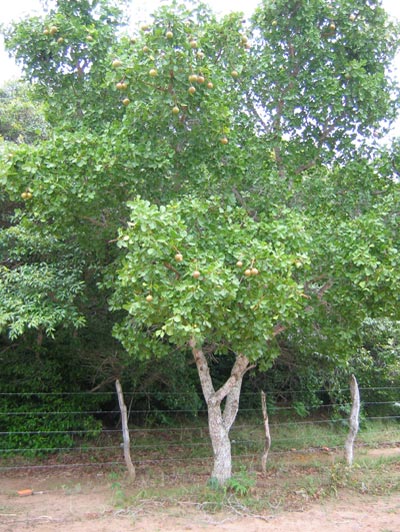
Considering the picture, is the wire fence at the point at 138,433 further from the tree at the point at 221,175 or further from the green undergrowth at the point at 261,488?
the tree at the point at 221,175

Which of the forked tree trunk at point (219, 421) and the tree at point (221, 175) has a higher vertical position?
the tree at point (221, 175)

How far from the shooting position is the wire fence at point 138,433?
7.72m

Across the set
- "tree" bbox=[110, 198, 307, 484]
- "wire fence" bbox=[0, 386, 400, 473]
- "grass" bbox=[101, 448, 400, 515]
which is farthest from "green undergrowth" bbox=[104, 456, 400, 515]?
"tree" bbox=[110, 198, 307, 484]

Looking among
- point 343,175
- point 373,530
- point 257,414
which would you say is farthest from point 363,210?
point 257,414

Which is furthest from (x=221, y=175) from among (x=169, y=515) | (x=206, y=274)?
(x=169, y=515)

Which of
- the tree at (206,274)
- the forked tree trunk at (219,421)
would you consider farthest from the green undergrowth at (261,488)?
the tree at (206,274)

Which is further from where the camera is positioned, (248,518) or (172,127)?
(172,127)

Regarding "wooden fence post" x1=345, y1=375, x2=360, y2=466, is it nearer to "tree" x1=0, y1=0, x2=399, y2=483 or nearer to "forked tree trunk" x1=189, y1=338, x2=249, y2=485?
"tree" x1=0, y1=0, x2=399, y2=483

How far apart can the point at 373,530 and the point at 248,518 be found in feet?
3.95

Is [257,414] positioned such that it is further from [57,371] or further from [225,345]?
[225,345]

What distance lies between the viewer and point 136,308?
442cm

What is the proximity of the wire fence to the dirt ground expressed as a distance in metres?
1.23

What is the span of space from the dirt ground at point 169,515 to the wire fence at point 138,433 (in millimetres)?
1228

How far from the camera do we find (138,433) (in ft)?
29.3
